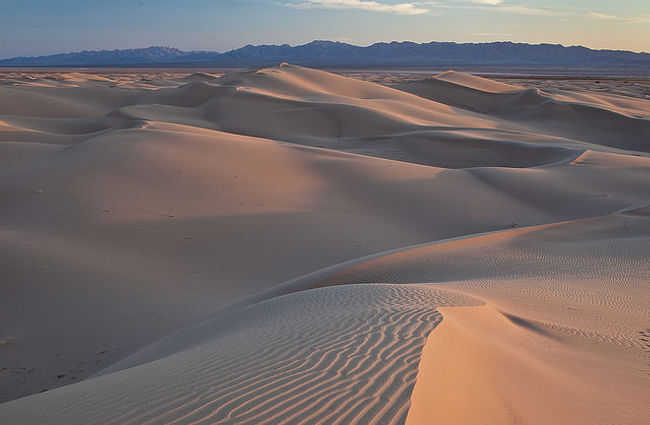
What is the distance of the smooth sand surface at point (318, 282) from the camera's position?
229 centimetres

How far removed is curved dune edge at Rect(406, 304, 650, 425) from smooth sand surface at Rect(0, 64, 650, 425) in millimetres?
14

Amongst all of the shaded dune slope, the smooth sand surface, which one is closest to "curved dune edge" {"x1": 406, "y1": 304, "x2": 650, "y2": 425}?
the smooth sand surface

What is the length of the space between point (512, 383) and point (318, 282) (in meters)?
2.84

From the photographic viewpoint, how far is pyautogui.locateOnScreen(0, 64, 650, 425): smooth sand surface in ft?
7.52

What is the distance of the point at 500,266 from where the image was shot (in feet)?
19.8

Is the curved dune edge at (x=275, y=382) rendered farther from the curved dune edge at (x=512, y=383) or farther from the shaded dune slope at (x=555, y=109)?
the shaded dune slope at (x=555, y=109)

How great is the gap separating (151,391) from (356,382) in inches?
37.5

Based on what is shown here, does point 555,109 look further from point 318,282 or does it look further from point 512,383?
point 512,383

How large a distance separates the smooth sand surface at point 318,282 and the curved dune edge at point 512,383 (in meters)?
0.01

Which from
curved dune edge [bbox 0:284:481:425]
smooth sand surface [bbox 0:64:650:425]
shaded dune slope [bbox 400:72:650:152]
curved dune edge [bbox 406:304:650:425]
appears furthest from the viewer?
shaded dune slope [bbox 400:72:650:152]

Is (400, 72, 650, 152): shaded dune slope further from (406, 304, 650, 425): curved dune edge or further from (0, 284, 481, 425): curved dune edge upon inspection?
(0, 284, 481, 425): curved dune edge

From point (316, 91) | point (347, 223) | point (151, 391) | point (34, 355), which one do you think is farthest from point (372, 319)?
point (316, 91)

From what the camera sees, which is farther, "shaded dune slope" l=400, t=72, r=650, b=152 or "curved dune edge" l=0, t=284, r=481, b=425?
"shaded dune slope" l=400, t=72, r=650, b=152

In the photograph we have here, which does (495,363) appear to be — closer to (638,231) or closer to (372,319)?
(372,319)
